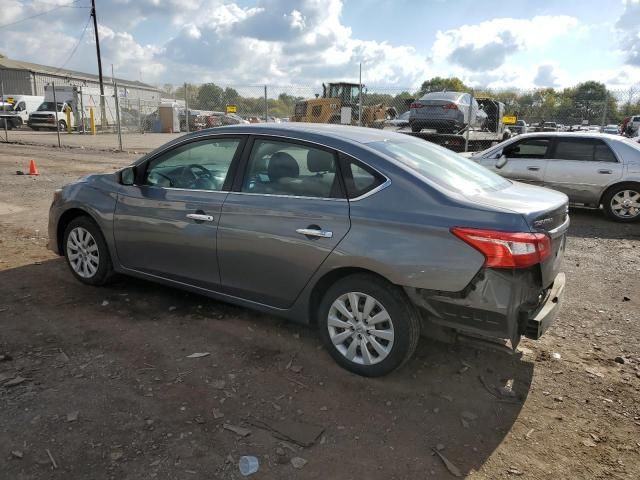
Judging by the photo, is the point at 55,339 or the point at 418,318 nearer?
the point at 418,318

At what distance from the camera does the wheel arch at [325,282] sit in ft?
10.8

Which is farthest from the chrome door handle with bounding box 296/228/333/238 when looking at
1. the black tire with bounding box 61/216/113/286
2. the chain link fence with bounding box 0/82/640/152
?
the chain link fence with bounding box 0/82/640/152

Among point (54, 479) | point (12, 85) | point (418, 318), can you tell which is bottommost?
point (54, 479)

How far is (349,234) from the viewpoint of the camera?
3242 mm

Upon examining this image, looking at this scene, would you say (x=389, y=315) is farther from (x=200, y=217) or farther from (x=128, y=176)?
(x=128, y=176)

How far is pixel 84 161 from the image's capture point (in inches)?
640

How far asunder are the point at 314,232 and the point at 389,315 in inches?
28.5

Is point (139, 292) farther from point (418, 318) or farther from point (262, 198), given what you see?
point (418, 318)

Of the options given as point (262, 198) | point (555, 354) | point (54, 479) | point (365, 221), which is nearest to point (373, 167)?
point (365, 221)

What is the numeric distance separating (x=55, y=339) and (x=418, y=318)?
2.68 metres

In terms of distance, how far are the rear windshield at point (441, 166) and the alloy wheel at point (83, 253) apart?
Answer: 9.27ft

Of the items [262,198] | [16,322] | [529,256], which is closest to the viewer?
[529,256]

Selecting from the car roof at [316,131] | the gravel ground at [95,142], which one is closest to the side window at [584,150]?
the car roof at [316,131]

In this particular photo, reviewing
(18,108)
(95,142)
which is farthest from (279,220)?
(18,108)
